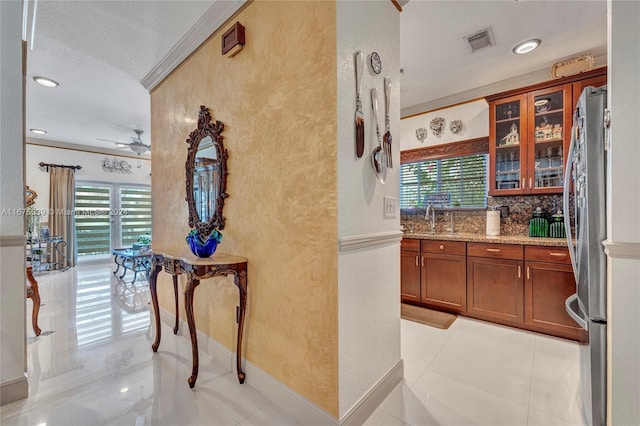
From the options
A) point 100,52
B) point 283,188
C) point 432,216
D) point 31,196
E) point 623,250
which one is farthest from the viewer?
point 31,196

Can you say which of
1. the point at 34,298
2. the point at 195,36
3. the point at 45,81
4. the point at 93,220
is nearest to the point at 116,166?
the point at 93,220

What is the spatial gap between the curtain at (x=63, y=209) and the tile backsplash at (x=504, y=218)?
23.9ft

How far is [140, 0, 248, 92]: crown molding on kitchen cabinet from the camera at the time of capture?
2.00 meters

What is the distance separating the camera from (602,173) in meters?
1.38

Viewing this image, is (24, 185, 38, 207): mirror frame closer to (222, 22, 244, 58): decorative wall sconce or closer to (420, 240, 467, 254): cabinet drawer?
(222, 22, 244, 58): decorative wall sconce

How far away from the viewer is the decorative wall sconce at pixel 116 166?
664cm

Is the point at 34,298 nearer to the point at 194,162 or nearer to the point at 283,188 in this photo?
the point at 194,162

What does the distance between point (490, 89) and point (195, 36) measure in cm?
333

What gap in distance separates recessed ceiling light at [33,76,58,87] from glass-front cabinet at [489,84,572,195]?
5231mm

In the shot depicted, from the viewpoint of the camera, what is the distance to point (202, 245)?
192cm

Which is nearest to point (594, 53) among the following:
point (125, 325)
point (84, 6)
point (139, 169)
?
point (84, 6)

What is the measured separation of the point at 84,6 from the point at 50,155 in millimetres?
5625

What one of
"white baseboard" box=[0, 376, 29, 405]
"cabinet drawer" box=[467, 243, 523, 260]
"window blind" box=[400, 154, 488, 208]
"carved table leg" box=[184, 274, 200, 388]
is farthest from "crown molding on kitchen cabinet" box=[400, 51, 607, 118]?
"white baseboard" box=[0, 376, 29, 405]

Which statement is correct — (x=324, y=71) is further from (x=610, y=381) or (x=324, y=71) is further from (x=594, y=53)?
(x=594, y=53)
